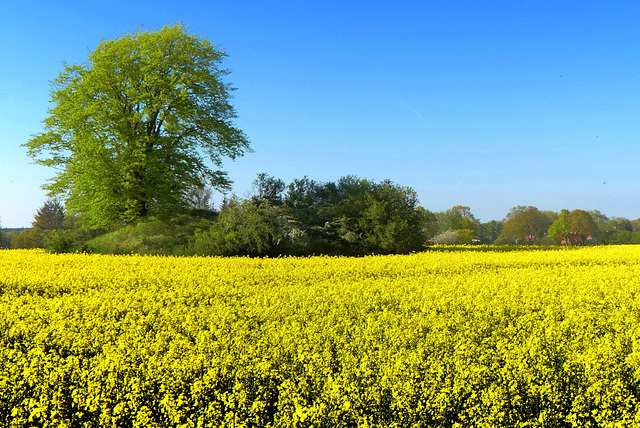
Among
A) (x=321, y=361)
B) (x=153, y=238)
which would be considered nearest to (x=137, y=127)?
(x=153, y=238)

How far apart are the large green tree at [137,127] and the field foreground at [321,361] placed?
17.2 metres

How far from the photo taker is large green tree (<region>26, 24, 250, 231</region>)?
25.6 meters

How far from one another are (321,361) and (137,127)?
85.9 ft

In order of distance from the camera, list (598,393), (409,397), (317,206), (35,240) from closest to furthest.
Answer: (409,397)
(598,393)
(317,206)
(35,240)

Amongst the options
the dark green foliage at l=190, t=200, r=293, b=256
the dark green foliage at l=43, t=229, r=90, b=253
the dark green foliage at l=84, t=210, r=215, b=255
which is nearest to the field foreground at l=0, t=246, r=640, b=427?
the dark green foliage at l=190, t=200, r=293, b=256

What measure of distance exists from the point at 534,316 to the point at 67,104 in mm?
28252

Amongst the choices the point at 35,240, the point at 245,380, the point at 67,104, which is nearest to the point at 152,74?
the point at 67,104

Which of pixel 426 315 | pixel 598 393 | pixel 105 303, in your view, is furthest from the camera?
pixel 105 303

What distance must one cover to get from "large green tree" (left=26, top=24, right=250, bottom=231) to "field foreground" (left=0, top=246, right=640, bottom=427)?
17.2 meters

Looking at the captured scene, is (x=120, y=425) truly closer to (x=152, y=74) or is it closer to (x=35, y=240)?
(x=152, y=74)

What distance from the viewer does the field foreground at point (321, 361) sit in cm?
427

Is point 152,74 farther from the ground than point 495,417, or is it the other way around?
point 152,74

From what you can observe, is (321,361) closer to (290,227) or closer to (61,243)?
(290,227)

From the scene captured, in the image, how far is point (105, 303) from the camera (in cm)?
847
